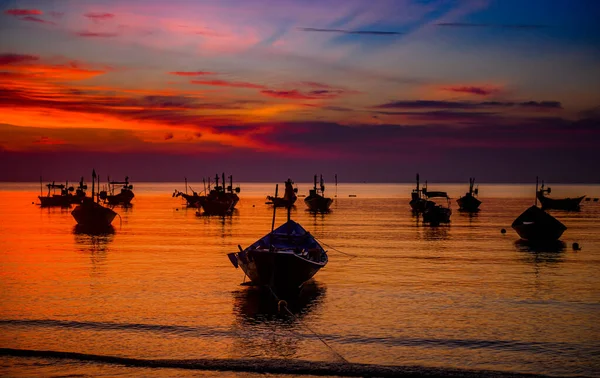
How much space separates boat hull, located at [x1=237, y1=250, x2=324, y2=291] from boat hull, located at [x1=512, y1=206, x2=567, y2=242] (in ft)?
114

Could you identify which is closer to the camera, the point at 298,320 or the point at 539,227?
the point at 298,320

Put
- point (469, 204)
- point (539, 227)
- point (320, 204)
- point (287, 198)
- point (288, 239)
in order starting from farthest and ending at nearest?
1. point (320, 204)
2. point (469, 204)
3. point (539, 227)
4. point (288, 239)
5. point (287, 198)

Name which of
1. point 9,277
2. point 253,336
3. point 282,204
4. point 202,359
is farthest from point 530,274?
point 282,204

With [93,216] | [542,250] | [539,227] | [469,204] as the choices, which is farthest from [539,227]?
[469,204]

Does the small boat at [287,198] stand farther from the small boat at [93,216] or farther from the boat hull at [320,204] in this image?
the small boat at [93,216]

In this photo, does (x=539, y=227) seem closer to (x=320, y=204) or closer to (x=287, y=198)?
(x=287, y=198)

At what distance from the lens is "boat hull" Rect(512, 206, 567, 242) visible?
57.3m

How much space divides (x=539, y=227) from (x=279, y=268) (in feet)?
121

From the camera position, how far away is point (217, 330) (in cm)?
2289

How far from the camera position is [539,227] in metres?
57.5

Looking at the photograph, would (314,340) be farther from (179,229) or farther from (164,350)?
(179,229)

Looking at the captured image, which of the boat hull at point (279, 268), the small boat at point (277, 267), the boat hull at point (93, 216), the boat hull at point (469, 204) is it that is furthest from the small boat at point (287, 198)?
the boat hull at point (469, 204)

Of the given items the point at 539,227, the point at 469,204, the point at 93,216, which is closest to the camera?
the point at 539,227

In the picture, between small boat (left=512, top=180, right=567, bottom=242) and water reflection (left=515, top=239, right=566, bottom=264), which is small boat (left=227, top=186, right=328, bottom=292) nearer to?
water reflection (left=515, top=239, right=566, bottom=264)
